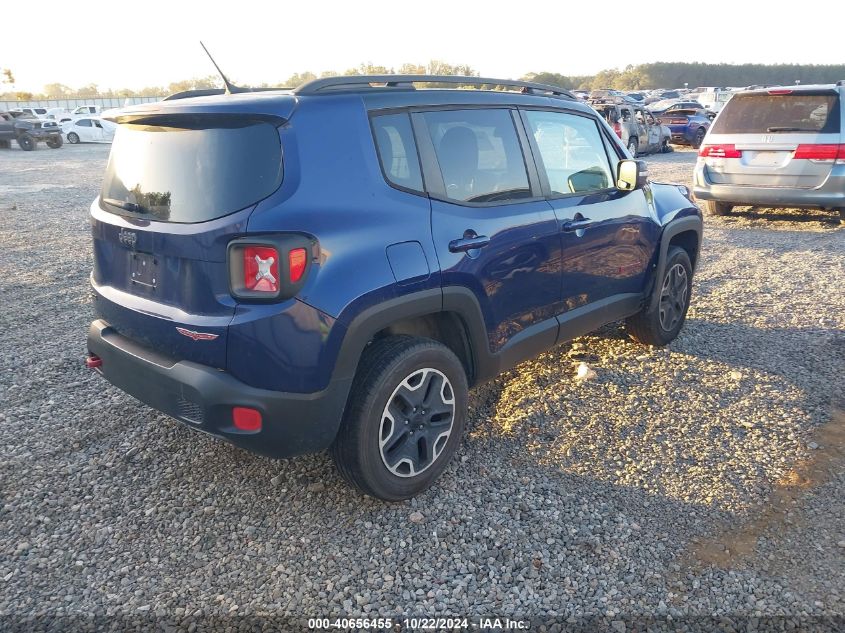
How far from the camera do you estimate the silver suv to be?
8281 millimetres

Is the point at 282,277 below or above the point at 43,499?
above

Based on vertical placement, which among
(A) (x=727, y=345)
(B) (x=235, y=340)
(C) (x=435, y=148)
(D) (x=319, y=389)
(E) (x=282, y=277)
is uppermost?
(C) (x=435, y=148)

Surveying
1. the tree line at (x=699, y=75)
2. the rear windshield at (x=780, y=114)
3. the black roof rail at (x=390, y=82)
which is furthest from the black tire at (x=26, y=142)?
the tree line at (x=699, y=75)

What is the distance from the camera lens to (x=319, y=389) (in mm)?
2662

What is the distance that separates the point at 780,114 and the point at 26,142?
91.8 ft

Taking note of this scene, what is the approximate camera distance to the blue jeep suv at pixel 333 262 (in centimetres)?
258

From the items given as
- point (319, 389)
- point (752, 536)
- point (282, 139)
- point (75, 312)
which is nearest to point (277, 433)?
point (319, 389)

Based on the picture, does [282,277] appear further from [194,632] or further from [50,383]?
[50,383]

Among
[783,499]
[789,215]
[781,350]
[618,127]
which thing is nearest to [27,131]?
[618,127]

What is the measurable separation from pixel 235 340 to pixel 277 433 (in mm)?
422

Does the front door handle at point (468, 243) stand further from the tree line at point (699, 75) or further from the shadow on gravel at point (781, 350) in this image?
the tree line at point (699, 75)

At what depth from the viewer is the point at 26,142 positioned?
87.8 feet

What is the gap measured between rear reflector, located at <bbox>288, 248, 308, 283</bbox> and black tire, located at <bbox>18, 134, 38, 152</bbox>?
2934cm

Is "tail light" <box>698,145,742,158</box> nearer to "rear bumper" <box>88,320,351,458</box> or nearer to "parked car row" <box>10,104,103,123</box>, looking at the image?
"rear bumper" <box>88,320,351,458</box>
